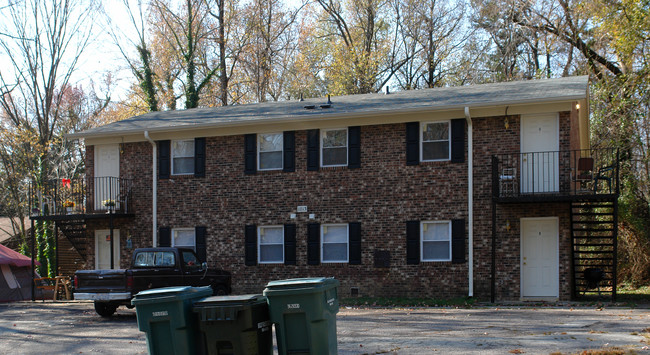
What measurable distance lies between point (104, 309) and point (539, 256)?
1111 cm

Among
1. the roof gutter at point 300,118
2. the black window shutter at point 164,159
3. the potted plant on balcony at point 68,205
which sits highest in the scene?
the roof gutter at point 300,118

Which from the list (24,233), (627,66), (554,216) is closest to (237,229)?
(554,216)

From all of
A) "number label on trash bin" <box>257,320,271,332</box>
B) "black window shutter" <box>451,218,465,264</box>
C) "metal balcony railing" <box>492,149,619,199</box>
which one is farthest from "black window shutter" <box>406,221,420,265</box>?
"number label on trash bin" <box>257,320,271,332</box>

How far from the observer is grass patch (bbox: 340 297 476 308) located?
1725cm

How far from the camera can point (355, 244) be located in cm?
1933

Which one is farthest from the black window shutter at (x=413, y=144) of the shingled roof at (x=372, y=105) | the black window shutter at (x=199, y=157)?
the black window shutter at (x=199, y=157)

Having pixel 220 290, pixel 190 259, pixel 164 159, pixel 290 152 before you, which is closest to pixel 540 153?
pixel 290 152

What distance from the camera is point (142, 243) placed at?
21.8 m

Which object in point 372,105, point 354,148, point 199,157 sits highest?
point 372,105

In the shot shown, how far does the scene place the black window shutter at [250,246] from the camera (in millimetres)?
20391

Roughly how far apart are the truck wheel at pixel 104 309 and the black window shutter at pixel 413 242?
7800 mm

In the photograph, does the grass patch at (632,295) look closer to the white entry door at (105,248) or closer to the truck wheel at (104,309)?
the truck wheel at (104,309)

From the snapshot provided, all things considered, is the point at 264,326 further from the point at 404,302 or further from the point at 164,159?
the point at 164,159

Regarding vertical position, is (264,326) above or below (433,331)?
above
